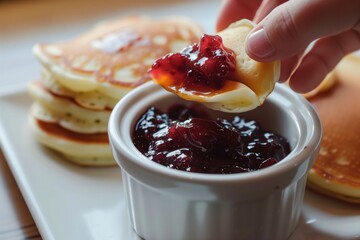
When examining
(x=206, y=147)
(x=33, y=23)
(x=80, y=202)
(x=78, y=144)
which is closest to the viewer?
(x=206, y=147)

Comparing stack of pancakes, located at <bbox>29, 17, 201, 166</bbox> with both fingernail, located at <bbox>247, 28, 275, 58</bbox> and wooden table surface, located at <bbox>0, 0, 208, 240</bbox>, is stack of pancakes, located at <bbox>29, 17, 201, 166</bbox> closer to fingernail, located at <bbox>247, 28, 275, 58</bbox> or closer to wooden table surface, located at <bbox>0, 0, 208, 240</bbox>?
wooden table surface, located at <bbox>0, 0, 208, 240</bbox>

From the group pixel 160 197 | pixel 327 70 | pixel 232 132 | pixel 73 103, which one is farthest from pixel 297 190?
pixel 73 103

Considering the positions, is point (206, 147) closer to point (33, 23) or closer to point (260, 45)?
point (260, 45)

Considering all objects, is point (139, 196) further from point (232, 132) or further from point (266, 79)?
point (266, 79)

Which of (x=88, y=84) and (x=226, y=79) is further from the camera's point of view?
(x=88, y=84)

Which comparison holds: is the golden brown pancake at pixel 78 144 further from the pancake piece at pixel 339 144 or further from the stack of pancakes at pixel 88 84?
the pancake piece at pixel 339 144

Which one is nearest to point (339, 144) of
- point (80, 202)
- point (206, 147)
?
point (206, 147)
